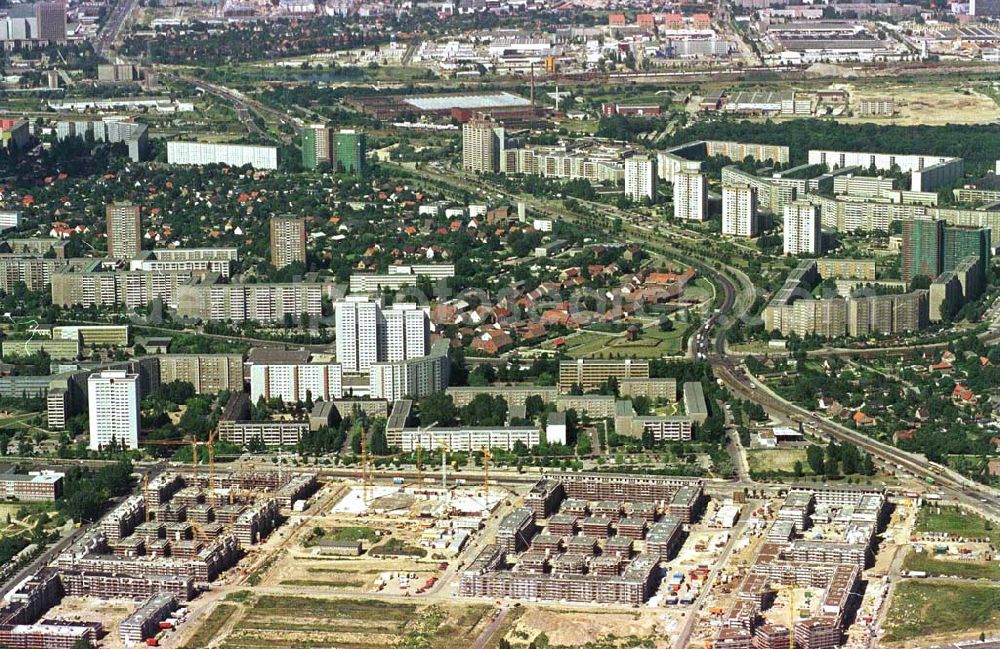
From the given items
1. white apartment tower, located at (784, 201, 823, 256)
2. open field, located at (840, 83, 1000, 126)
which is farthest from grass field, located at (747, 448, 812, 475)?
open field, located at (840, 83, 1000, 126)

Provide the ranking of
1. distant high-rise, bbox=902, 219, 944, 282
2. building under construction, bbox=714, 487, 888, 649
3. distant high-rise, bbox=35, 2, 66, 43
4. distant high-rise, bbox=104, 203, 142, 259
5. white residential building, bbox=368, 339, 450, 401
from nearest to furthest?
building under construction, bbox=714, 487, 888, 649
white residential building, bbox=368, 339, 450, 401
distant high-rise, bbox=902, 219, 944, 282
distant high-rise, bbox=104, 203, 142, 259
distant high-rise, bbox=35, 2, 66, 43

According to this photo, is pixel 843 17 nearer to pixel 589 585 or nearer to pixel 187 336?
pixel 187 336

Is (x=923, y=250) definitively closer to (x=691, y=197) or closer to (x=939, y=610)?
(x=691, y=197)

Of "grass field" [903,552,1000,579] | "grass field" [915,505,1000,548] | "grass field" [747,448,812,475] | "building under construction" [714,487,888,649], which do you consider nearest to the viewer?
"building under construction" [714,487,888,649]

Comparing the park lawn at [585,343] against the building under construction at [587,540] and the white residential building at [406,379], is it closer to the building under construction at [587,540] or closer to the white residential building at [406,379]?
the white residential building at [406,379]

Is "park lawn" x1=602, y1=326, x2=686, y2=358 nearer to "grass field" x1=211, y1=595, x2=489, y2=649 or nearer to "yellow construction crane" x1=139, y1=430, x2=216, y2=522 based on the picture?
"yellow construction crane" x1=139, y1=430, x2=216, y2=522

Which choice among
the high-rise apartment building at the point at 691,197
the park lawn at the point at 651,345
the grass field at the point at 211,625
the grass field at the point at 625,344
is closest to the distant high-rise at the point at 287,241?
the grass field at the point at 625,344
